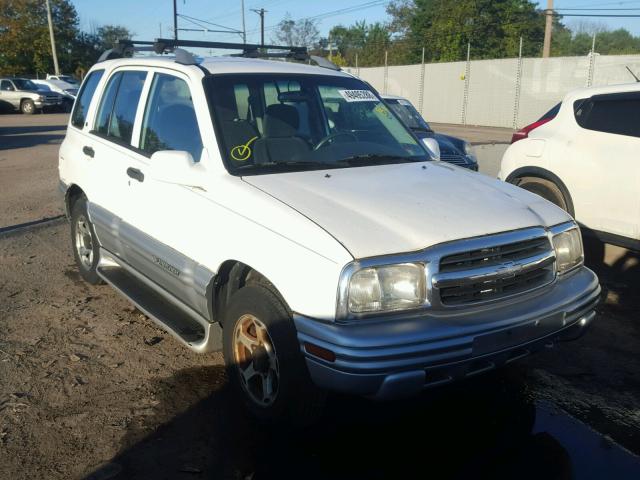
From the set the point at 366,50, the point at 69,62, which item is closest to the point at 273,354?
the point at 69,62

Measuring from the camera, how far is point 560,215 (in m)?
3.68

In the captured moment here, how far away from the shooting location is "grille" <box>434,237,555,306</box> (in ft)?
9.95

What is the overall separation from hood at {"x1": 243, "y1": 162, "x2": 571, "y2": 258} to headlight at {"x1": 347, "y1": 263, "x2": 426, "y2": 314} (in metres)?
0.09

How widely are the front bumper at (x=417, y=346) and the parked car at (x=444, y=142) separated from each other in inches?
216

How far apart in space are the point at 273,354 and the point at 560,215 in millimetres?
1870

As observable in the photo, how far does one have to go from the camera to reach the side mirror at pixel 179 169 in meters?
3.69

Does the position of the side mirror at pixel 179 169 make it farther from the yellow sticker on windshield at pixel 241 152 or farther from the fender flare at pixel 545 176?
the fender flare at pixel 545 176

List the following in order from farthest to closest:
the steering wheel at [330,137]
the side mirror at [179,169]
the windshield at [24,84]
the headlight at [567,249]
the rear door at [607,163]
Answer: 1. the windshield at [24,84]
2. the rear door at [607,163]
3. the steering wheel at [330,137]
4. the side mirror at [179,169]
5. the headlight at [567,249]

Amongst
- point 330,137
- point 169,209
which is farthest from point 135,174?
point 330,137

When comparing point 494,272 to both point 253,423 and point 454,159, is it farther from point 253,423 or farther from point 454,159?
point 454,159

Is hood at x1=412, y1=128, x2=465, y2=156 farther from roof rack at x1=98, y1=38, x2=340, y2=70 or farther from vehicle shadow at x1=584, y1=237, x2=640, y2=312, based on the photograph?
roof rack at x1=98, y1=38, x2=340, y2=70

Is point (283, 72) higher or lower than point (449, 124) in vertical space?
higher

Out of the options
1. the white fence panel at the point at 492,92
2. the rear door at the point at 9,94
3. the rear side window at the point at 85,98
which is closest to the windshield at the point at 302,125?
the rear side window at the point at 85,98

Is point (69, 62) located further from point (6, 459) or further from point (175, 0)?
Answer: point (6, 459)
